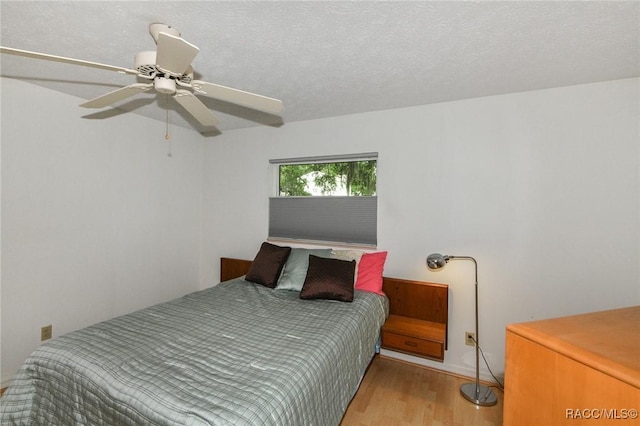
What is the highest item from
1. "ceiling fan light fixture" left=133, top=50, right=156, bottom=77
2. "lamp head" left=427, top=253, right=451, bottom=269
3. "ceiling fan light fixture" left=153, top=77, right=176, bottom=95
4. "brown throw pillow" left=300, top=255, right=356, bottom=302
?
"ceiling fan light fixture" left=133, top=50, right=156, bottom=77

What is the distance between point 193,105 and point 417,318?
254 centimetres

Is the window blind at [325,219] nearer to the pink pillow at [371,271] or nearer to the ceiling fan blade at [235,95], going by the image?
the pink pillow at [371,271]

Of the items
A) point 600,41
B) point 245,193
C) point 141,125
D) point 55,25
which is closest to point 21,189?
point 141,125

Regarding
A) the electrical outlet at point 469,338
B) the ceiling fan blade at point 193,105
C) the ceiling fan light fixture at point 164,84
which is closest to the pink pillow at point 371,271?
the electrical outlet at point 469,338

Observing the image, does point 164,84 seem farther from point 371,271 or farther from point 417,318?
point 417,318

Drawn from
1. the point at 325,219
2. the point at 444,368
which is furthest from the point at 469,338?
the point at 325,219

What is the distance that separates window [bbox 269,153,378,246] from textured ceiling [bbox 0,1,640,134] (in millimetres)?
873

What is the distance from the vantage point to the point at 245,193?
358 centimetres

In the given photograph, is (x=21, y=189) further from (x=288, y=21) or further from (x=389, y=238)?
(x=389, y=238)

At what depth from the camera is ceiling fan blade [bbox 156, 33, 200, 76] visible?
42.4 inches

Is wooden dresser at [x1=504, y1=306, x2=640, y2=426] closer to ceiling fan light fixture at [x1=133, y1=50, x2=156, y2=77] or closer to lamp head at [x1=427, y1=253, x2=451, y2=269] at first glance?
lamp head at [x1=427, y1=253, x2=451, y2=269]

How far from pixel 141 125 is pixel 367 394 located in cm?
353

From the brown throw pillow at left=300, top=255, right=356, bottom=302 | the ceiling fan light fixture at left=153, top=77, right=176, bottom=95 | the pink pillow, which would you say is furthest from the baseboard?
the ceiling fan light fixture at left=153, top=77, right=176, bottom=95

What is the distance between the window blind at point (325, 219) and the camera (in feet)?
9.63
